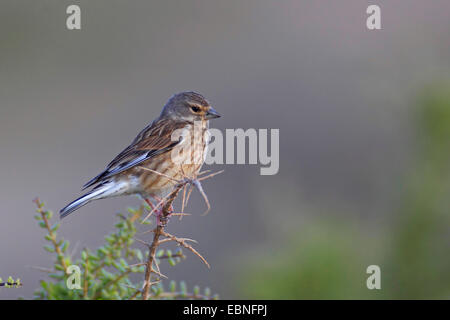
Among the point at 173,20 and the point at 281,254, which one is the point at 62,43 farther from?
the point at 281,254

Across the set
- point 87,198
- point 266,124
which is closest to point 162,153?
point 87,198

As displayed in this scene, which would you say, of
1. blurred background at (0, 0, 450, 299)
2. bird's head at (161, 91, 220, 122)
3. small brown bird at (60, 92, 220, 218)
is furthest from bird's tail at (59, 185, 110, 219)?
bird's head at (161, 91, 220, 122)

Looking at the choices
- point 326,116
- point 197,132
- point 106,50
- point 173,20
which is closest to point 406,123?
point 197,132

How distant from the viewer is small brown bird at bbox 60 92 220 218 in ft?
13.7

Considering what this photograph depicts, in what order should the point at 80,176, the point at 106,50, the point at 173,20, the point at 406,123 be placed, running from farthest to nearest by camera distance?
1. the point at 173,20
2. the point at 106,50
3. the point at 80,176
4. the point at 406,123

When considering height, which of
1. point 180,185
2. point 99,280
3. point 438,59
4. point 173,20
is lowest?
point 99,280

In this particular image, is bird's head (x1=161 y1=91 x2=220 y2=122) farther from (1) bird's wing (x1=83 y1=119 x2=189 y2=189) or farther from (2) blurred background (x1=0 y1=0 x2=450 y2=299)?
(2) blurred background (x1=0 y1=0 x2=450 y2=299)

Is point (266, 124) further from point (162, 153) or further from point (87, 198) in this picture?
point (87, 198)

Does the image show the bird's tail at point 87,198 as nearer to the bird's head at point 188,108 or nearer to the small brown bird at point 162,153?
the small brown bird at point 162,153

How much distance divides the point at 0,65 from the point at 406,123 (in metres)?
10.5

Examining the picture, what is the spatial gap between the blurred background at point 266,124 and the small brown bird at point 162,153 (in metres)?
0.78

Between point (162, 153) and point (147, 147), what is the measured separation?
4.4 inches

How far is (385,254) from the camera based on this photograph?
3141 mm

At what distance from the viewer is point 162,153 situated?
4465 mm
